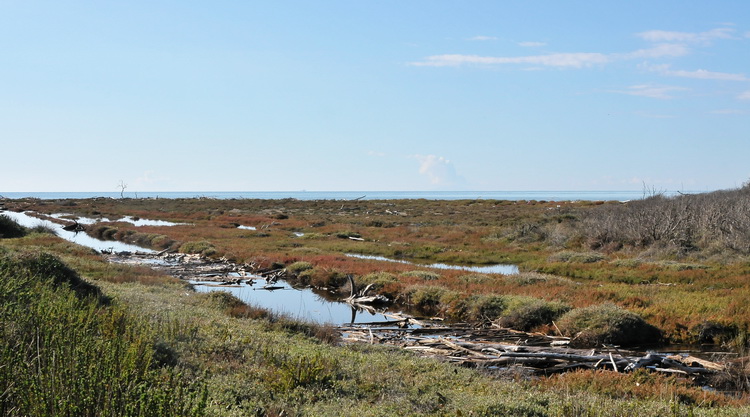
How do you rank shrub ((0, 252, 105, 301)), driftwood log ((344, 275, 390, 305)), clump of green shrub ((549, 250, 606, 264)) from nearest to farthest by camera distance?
1. shrub ((0, 252, 105, 301))
2. driftwood log ((344, 275, 390, 305))
3. clump of green shrub ((549, 250, 606, 264))

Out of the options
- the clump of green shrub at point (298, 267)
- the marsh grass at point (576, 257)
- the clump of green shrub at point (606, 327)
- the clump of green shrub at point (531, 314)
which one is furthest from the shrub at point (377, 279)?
the clump of green shrub at point (606, 327)

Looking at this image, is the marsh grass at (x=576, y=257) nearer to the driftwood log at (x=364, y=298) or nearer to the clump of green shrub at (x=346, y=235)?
the clump of green shrub at (x=346, y=235)

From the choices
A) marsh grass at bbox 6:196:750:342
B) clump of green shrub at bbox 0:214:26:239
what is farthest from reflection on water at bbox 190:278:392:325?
clump of green shrub at bbox 0:214:26:239

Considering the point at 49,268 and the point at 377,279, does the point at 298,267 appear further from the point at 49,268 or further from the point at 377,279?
the point at 49,268

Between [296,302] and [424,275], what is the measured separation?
6665mm

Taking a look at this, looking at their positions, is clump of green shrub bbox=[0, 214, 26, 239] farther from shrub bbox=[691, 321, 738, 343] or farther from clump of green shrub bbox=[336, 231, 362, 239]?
shrub bbox=[691, 321, 738, 343]

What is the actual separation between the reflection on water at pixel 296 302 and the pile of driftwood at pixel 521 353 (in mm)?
3326

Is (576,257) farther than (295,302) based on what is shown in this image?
Yes

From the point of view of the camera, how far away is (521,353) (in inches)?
541

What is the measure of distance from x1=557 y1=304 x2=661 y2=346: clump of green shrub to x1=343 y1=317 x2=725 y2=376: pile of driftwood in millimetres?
635

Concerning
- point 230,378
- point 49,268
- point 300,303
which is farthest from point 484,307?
point 49,268

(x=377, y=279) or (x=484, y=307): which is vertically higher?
(x=377, y=279)

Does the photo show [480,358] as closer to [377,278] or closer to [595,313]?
[595,313]

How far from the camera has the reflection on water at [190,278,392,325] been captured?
20.8m
